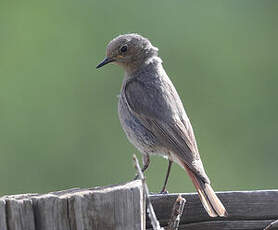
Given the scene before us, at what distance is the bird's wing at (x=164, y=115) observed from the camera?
732 centimetres

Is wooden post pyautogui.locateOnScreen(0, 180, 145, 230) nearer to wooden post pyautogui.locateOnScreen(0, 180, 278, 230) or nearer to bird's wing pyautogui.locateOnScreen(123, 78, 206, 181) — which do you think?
wooden post pyautogui.locateOnScreen(0, 180, 278, 230)

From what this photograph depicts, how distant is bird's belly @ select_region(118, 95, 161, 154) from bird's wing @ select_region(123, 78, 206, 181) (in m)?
0.05

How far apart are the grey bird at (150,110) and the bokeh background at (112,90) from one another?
4129 millimetres

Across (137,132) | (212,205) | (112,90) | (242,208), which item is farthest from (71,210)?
(112,90)

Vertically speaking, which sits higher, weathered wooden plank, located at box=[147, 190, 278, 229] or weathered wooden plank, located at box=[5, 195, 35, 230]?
weathered wooden plank, located at box=[5, 195, 35, 230]

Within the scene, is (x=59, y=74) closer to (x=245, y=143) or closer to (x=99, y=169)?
(x=99, y=169)

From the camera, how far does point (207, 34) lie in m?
14.7

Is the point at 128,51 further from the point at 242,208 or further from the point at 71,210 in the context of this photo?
the point at 71,210

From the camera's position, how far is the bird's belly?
7.63 meters

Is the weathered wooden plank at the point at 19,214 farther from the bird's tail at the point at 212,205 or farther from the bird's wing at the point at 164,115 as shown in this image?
the bird's wing at the point at 164,115

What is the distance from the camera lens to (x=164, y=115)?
7.54 metres

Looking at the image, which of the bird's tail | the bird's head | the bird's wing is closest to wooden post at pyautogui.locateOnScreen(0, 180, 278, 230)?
the bird's tail

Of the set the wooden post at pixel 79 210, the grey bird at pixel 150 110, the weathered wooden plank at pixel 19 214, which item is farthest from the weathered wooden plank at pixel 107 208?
the grey bird at pixel 150 110

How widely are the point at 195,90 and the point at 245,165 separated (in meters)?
1.42
